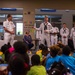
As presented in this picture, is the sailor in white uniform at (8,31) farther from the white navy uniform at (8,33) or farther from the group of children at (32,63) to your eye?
the group of children at (32,63)

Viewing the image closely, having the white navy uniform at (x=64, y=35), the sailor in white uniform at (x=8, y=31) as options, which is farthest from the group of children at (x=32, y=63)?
the white navy uniform at (x=64, y=35)

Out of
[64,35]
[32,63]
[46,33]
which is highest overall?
[46,33]

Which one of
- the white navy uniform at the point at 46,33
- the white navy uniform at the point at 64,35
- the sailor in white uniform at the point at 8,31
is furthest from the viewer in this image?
the white navy uniform at the point at 64,35

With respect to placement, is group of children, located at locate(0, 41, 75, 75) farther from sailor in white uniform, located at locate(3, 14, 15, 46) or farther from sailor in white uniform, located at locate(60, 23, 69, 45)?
sailor in white uniform, located at locate(60, 23, 69, 45)

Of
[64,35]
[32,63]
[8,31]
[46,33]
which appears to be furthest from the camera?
[64,35]

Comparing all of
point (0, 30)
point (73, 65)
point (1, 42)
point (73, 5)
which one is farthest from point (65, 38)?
point (73, 65)

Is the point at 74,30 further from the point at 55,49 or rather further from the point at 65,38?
the point at 55,49

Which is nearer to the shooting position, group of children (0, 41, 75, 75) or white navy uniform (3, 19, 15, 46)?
group of children (0, 41, 75, 75)

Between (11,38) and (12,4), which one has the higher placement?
(12,4)

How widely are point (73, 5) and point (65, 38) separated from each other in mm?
2318

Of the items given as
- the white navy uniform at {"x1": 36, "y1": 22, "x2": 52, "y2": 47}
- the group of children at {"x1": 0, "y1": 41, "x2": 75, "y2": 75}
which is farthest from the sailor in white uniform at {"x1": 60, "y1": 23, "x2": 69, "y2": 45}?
the group of children at {"x1": 0, "y1": 41, "x2": 75, "y2": 75}

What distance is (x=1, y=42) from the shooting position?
1074 centimetres

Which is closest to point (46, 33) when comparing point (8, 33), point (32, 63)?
point (8, 33)

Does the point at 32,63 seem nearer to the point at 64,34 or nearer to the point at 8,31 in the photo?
the point at 8,31
